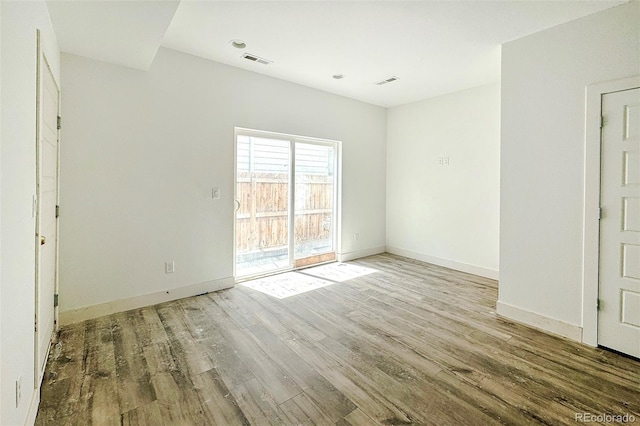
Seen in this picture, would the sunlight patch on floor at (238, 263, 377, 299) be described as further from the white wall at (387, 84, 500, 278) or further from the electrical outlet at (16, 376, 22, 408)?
the electrical outlet at (16, 376, 22, 408)

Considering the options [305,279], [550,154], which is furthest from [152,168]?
[550,154]

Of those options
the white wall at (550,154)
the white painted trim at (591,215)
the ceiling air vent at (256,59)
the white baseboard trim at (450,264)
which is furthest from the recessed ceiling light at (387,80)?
the white baseboard trim at (450,264)

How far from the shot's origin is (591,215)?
2.47m

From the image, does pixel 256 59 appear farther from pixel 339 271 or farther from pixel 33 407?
pixel 33 407

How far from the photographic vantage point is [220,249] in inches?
147

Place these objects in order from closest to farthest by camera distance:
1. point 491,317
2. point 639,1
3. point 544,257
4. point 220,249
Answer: point 639,1
point 544,257
point 491,317
point 220,249

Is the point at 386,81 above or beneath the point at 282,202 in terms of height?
above

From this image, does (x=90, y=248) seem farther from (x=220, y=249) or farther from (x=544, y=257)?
(x=544, y=257)

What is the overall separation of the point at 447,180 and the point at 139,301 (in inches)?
185

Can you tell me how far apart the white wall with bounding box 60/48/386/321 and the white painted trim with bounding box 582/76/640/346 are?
3344mm

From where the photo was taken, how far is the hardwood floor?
1.72m

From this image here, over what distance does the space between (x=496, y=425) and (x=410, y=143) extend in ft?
14.8

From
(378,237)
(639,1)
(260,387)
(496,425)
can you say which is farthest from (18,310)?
(378,237)

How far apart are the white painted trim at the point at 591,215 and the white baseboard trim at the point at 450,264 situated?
1.73 metres
